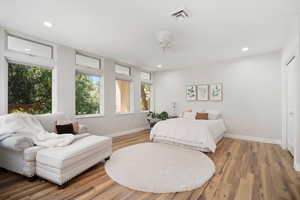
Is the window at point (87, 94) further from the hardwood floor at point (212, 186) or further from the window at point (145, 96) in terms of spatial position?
the window at point (145, 96)

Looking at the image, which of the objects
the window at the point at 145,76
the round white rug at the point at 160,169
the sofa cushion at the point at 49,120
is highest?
the window at the point at 145,76

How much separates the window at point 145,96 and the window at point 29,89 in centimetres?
373

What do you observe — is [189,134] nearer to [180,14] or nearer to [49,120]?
[180,14]

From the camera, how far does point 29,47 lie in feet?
10.4

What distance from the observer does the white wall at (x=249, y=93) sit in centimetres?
420

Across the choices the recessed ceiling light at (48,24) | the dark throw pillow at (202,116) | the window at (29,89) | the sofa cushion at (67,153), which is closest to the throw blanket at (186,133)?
the dark throw pillow at (202,116)

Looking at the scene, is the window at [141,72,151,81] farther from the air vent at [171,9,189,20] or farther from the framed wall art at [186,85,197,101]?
the air vent at [171,9,189,20]

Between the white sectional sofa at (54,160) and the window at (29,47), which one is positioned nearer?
the white sectional sofa at (54,160)

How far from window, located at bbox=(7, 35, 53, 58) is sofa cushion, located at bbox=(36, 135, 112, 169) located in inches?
91.8

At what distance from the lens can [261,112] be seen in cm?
436

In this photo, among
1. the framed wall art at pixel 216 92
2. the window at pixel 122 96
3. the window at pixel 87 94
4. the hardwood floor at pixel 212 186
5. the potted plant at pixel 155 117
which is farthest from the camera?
the potted plant at pixel 155 117

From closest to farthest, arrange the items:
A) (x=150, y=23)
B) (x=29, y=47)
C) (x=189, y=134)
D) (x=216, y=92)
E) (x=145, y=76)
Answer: (x=150, y=23), (x=29, y=47), (x=189, y=134), (x=216, y=92), (x=145, y=76)

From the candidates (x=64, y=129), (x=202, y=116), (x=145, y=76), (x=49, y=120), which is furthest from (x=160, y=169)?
(x=145, y=76)

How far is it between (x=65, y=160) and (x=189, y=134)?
2716 mm
